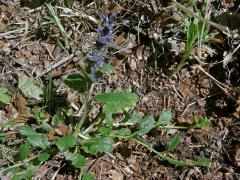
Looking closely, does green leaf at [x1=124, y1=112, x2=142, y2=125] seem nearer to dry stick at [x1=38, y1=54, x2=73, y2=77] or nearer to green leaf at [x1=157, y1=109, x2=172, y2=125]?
green leaf at [x1=157, y1=109, x2=172, y2=125]

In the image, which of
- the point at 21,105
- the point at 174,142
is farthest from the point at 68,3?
the point at 174,142

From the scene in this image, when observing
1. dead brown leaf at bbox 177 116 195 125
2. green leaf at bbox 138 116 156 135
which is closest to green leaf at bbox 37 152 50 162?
green leaf at bbox 138 116 156 135

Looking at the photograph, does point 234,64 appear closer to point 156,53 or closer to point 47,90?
point 156,53

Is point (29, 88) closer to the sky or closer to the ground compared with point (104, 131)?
closer to the sky

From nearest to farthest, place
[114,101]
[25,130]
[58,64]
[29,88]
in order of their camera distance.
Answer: [114,101]
[25,130]
[29,88]
[58,64]

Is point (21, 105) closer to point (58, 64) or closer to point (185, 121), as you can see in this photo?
point (58, 64)

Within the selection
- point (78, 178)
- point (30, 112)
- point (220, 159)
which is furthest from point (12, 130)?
point (220, 159)

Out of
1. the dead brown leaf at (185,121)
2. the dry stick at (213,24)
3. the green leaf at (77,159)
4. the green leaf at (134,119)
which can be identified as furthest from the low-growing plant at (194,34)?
the green leaf at (77,159)
